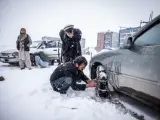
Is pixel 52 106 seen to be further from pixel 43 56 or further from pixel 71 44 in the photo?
pixel 43 56

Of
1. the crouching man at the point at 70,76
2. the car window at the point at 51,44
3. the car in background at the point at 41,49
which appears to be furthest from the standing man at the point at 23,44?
the crouching man at the point at 70,76

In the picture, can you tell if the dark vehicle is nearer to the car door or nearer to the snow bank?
the car door

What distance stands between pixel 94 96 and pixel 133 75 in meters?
1.23

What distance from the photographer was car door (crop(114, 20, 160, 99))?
2.20m

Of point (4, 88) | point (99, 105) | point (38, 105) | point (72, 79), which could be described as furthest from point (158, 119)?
point (4, 88)

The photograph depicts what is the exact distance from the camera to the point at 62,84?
348 cm

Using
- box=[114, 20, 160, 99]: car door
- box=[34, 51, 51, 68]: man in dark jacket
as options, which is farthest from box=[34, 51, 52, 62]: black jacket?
box=[114, 20, 160, 99]: car door

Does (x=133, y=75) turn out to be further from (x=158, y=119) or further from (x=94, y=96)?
(x=94, y=96)

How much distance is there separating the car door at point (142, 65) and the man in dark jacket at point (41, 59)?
598 cm

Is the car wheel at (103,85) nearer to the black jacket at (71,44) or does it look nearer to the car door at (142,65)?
the car door at (142,65)

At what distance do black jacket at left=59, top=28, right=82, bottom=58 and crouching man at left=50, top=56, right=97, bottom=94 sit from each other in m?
1.16

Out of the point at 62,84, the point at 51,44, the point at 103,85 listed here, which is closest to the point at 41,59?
the point at 51,44

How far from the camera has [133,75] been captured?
2582 mm

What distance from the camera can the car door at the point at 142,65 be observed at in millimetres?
2199
